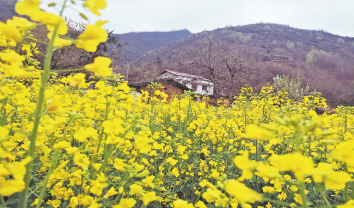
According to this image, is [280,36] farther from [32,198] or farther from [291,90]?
[32,198]

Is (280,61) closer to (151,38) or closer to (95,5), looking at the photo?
(95,5)

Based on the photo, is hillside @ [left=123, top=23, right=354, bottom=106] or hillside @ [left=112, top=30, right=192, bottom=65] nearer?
hillside @ [left=123, top=23, right=354, bottom=106]

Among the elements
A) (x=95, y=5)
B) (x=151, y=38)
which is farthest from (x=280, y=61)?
(x=151, y=38)

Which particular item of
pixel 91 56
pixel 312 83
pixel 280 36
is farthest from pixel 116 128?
pixel 280 36

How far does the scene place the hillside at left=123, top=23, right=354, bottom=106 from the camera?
61.3 feet

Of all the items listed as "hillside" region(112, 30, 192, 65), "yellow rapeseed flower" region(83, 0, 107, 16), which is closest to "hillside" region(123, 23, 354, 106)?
"yellow rapeseed flower" region(83, 0, 107, 16)

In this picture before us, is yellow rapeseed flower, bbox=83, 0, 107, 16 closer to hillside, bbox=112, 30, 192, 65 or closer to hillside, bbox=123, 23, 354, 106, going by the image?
hillside, bbox=123, 23, 354, 106

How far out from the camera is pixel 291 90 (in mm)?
24141

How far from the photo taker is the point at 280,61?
4744 cm

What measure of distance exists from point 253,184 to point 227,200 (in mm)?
2279

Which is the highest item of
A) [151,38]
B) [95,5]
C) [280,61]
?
[151,38]

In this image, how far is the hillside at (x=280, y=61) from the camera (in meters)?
18.7

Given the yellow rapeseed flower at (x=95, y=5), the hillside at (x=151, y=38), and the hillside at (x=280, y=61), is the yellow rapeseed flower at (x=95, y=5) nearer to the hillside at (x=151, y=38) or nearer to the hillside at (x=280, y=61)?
the hillside at (x=280, y=61)

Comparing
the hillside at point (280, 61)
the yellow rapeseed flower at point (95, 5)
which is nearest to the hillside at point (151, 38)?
the hillside at point (280, 61)
